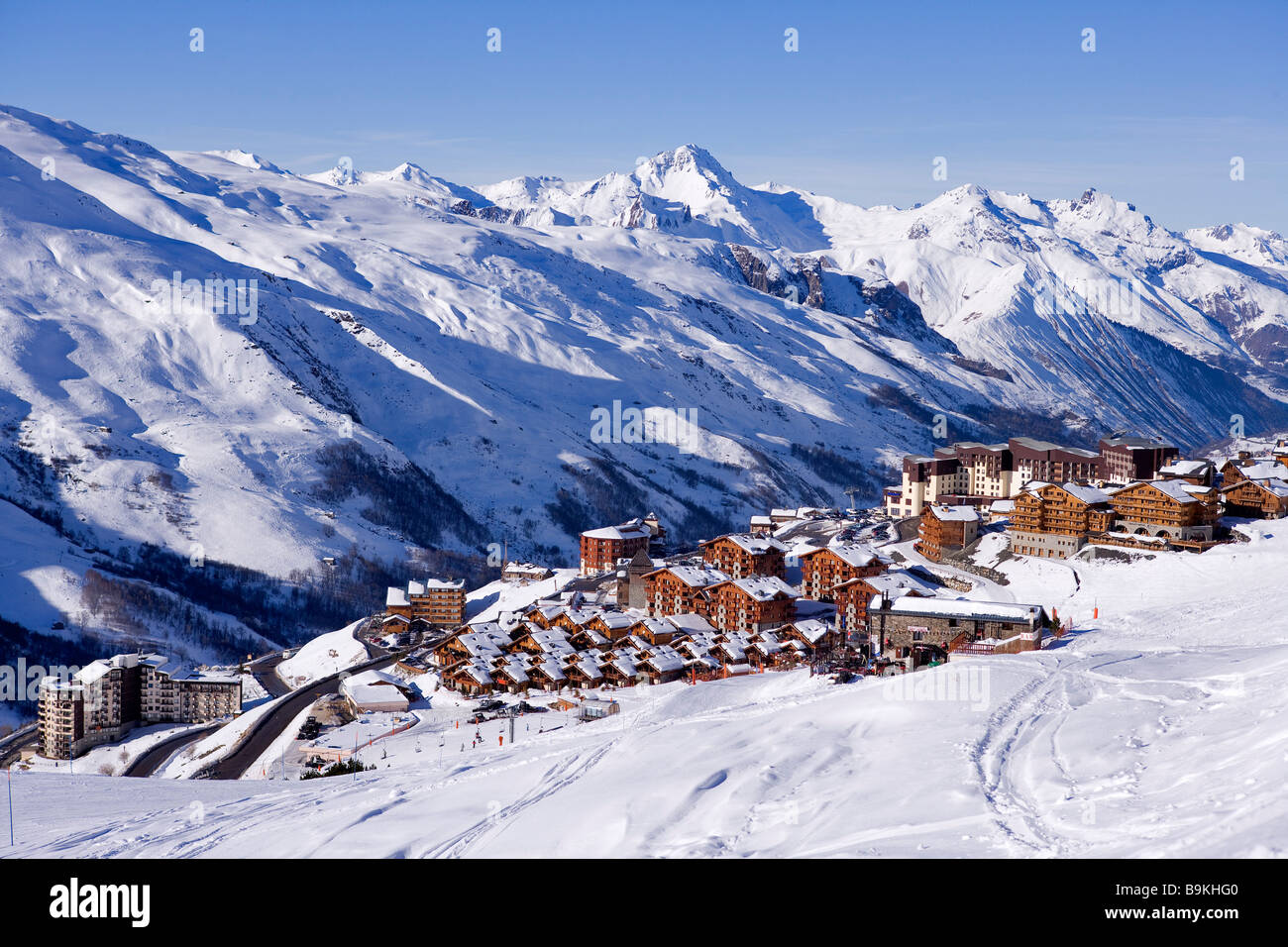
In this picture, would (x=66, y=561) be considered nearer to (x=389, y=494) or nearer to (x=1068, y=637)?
(x=389, y=494)

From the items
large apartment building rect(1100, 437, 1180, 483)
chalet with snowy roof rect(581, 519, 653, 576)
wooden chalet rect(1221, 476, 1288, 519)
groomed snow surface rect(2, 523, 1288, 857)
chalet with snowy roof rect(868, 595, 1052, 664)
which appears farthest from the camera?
large apartment building rect(1100, 437, 1180, 483)

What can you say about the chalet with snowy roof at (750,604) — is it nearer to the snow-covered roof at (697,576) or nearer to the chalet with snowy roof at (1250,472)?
the snow-covered roof at (697,576)

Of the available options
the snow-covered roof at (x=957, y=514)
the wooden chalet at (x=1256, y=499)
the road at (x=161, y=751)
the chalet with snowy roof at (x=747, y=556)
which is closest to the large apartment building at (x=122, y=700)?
the road at (x=161, y=751)

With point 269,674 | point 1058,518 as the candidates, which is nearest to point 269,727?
point 269,674

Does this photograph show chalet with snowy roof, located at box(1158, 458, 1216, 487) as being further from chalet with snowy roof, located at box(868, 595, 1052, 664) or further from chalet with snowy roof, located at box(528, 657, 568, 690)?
chalet with snowy roof, located at box(528, 657, 568, 690)

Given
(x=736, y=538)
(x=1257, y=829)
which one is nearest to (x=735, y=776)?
(x=1257, y=829)

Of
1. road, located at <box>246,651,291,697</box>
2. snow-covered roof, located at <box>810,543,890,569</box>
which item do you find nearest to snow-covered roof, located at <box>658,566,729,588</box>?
snow-covered roof, located at <box>810,543,890,569</box>
